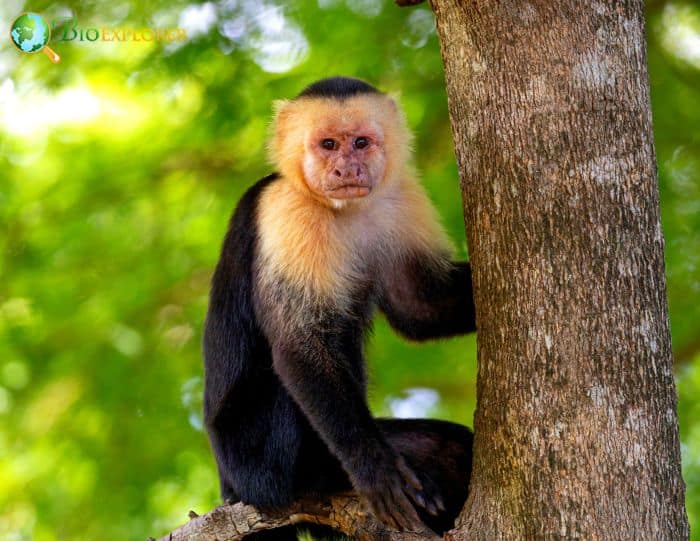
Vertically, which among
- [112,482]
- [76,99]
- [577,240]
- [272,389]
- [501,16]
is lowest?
[112,482]

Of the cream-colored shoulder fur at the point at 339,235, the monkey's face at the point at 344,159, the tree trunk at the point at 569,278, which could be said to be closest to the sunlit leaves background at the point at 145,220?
the cream-colored shoulder fur at the point at 339,235

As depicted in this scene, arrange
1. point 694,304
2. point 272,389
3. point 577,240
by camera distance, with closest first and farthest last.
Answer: point 577,240 → point 272,389 → point 694,304

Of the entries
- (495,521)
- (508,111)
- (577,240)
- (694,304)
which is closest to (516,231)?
(577,240)

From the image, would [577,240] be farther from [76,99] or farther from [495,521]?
[76,99]

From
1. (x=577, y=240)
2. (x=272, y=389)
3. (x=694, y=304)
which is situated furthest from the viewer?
(x=694, y=304)

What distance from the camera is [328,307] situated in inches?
123

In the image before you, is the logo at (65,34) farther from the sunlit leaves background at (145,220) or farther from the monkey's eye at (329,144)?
the monkey's eye at (329,144)

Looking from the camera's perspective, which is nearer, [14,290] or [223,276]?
[223,276]

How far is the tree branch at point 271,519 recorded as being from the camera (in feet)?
9.48

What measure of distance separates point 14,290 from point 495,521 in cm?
314

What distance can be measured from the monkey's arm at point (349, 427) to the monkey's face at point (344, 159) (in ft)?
1.72

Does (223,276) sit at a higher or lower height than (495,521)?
higher

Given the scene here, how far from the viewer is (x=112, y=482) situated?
4711 mm

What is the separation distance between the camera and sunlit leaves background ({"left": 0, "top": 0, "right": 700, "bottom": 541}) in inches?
182
